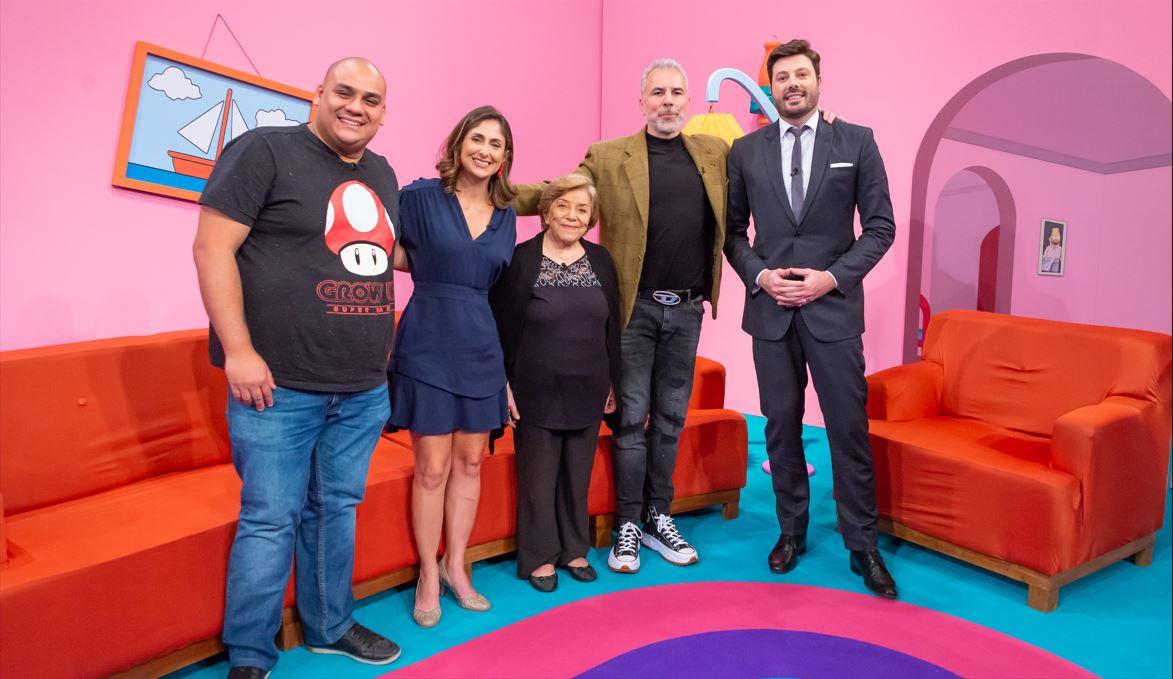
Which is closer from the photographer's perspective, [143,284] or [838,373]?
[838,373]

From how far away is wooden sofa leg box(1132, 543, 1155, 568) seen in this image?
3080 mm

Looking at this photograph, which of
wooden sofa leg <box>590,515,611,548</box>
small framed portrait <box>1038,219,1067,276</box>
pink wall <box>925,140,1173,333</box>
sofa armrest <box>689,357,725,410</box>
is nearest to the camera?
wooden sofa leg <box>590,515,611,548</box>

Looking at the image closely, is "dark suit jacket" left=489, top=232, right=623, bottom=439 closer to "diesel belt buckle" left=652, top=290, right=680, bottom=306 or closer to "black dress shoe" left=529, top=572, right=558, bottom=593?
"diesel belt buckle" left=652, top=290, right=680, bottom=306

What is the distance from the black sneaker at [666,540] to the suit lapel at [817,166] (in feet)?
4.28

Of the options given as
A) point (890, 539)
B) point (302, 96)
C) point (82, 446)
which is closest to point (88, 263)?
point (82, 446)

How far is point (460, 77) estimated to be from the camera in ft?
16.3

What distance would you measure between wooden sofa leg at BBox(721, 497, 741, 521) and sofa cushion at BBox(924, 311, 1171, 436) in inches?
43.6

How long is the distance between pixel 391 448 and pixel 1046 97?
6057 millimetres

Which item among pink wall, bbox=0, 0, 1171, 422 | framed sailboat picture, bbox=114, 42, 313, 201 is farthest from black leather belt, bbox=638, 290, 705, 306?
framed sailboat picture, bbox=114, 42, 313, 201

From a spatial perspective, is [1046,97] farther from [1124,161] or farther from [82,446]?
[82,446]

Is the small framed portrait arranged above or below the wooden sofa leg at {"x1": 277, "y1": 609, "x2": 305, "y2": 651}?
above

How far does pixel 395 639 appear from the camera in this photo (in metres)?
2.48

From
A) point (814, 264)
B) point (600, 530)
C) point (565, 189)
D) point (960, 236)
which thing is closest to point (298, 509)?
point (565, 189)

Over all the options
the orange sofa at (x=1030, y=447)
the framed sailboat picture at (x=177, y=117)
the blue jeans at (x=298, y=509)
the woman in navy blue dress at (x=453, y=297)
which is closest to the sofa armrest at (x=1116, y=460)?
the orange sofa at (x=1030, y=447)
